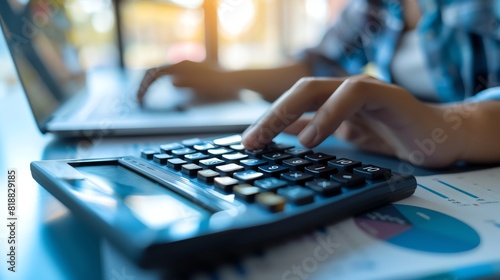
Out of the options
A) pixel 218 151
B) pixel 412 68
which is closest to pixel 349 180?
pixel 218 151

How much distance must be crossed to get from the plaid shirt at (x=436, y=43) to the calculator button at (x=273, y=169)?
12.5 inches

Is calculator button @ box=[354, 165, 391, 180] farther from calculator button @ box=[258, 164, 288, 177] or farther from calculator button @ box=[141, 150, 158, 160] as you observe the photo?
calculator button @ box=[141, 150, 158, 160]

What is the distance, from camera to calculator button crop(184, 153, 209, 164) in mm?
330

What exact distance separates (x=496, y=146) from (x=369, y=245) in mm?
254

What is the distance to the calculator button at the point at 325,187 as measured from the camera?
250mm

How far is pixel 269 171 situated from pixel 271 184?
3cm

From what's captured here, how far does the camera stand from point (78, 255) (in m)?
0.23

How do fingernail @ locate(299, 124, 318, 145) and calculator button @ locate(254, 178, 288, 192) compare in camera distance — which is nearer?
calculator button @ locate(254, 178, 288, 192)

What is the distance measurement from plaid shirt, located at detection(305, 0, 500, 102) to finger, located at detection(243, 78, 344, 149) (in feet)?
0.71

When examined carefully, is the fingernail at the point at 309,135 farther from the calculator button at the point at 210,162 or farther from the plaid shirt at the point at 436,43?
the plaid shirt at the point at 436,43

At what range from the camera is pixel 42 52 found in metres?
0.64

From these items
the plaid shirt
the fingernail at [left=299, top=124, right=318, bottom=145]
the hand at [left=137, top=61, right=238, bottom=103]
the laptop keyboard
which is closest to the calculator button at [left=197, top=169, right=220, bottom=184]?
the laptop keyboard

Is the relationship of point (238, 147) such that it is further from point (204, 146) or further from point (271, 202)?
point (271, 202)

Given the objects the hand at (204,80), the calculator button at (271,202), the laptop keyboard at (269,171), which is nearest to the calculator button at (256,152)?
the laptop keyboard at (269,171)
